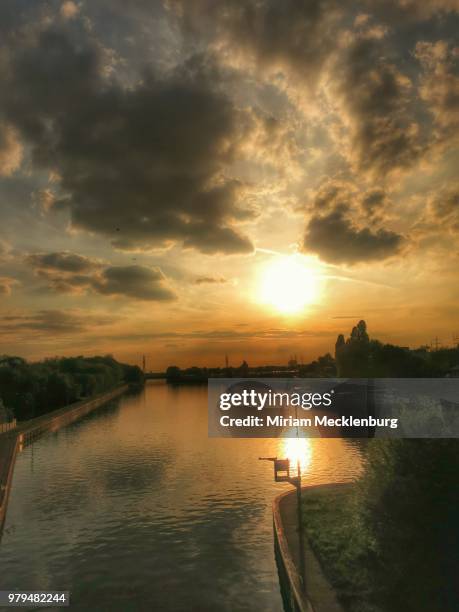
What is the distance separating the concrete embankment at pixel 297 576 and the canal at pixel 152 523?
1.38 meters

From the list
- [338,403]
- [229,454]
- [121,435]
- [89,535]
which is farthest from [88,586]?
[338,403]

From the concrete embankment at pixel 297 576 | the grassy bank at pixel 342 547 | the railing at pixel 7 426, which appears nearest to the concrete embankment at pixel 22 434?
the railing at pixel 7 426

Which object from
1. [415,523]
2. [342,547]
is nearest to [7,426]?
[342,547]

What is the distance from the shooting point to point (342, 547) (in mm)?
23641

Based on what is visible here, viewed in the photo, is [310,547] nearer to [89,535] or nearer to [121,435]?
[89,535]

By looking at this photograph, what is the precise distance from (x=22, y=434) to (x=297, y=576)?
52.1m

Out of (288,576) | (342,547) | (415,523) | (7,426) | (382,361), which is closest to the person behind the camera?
(415,523)

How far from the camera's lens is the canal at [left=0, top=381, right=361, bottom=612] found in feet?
76.3

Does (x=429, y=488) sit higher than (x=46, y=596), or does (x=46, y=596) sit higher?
(x=429, y=488)

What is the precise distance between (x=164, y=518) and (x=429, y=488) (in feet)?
63.2

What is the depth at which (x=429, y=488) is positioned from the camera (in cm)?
2027

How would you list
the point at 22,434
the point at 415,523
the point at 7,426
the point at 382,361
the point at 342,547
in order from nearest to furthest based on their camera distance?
the point at 415,523, the point at 342,547, the point at 22,434, the point at 7,426, the point at 382,361

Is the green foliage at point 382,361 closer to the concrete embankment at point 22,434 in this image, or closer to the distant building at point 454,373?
the distant building at point 454,373

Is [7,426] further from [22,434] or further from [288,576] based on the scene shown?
[288,576]
